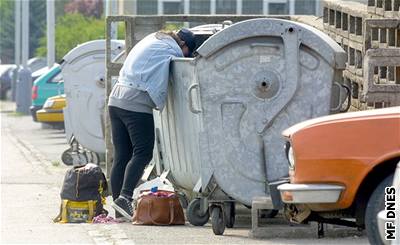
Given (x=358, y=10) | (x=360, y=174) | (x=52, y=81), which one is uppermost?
(x=358, y=10)

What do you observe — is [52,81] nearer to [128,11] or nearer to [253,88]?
[128,11]

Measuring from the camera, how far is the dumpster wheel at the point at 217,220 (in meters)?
11.3

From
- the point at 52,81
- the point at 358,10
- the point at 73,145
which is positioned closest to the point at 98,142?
the point at 73,145

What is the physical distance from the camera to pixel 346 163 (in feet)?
30.5

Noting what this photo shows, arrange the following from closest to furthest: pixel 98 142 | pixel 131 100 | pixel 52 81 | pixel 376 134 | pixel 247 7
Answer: pixel 376 134 < pixel 131 100 < pixel 98 142 < pixel 52 81 < pixel 247 7

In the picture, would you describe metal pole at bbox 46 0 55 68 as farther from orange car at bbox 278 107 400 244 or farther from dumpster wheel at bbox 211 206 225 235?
orange car at bbox 278 107 400 244

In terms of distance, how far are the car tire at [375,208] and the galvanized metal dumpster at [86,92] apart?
35.6ft

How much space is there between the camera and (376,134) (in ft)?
30.0

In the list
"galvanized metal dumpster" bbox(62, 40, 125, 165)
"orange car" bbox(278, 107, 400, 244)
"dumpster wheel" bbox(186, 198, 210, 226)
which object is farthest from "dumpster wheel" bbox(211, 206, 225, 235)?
"galvanized metal dumpster" bbox(62, 40, 125, 165)

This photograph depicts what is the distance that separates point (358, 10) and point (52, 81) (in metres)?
20.6

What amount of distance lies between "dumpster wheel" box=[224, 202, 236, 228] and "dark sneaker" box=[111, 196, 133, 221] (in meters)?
1.04

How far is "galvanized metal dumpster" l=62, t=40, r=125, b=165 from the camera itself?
19.9 meters

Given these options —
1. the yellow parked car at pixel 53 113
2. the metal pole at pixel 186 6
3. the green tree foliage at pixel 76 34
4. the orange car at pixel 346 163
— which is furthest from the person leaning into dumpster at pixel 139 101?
the green tree foliage at pixel 76 34

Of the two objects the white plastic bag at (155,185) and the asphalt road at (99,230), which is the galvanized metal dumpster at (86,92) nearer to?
the asphalt road at (99,230)
